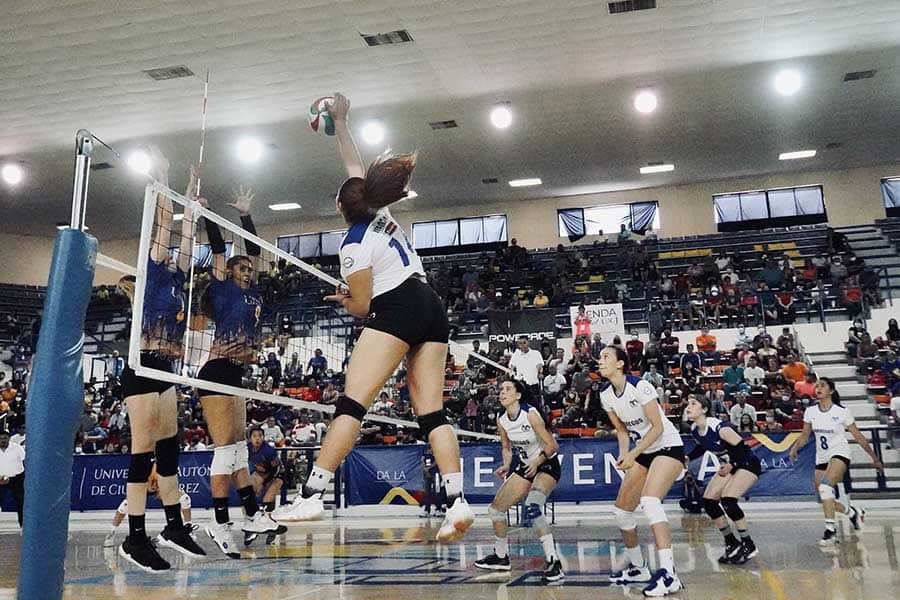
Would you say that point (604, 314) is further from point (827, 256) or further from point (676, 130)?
point (827, 256)

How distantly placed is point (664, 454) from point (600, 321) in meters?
12.3

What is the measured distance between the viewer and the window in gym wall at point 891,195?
22664 millimetres

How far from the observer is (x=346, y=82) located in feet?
48.2

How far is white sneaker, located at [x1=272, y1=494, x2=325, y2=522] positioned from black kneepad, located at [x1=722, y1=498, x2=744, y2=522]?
4.81m

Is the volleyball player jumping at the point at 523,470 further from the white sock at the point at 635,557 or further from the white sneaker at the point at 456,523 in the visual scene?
the white sneaker at the point at 456,523

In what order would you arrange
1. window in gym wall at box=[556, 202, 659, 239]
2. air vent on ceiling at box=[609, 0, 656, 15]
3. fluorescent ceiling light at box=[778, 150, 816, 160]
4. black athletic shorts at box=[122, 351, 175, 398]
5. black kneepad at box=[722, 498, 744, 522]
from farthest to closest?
window in gym wall at box=[556, 202, 659, 239]
fluorescent ceiling light at box=[778, 150, 816, 160]
air vent on ceiling at box=[609, 0, 656, 15]
black kneepad at box=[722, 498, 744, 522]
black athletic shorts at box=[122, 351, 175, 398]

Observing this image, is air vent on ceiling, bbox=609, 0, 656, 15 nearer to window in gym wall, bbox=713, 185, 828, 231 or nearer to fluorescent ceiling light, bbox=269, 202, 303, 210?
window in gym wall, bbox=713, 185, 828, 231

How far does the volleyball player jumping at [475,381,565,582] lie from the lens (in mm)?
6199

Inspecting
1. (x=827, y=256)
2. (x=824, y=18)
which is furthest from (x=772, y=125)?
(x=824, y=18)

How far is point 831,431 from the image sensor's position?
8531mm

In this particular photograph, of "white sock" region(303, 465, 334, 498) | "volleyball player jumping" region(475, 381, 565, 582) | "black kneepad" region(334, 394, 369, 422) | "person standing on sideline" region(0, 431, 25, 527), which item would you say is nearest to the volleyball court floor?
"volleyball player jumping" region(475, 381, 565, 582)

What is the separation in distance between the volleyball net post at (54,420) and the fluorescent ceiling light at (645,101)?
14.5 metres

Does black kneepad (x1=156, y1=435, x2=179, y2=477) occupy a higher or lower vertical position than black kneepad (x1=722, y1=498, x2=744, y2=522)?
higher

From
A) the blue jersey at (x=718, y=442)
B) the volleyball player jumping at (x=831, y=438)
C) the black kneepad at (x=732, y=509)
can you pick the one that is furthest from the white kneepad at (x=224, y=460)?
the volleyball player jumping at (x=831, y=438)
